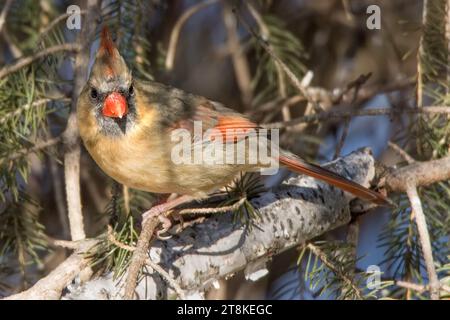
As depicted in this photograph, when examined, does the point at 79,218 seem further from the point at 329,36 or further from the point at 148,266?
the point at 329,36

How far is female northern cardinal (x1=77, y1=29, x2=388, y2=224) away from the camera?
2.96 m

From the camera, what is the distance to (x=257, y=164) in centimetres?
335

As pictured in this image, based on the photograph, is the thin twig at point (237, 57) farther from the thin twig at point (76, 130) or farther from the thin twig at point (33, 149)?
the thin twig at point (33, 149)

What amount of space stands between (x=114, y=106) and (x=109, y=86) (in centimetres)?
8

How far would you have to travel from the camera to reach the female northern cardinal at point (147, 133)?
2.96 metres

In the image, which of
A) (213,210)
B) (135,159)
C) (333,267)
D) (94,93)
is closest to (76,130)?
(94,93)

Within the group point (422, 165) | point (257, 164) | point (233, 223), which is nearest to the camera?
point (233, 223)

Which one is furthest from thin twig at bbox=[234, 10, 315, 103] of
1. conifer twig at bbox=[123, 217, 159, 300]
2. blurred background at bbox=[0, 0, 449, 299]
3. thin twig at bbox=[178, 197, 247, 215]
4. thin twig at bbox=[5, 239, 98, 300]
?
thin twig at bbox=[5, 239, 98, 300]

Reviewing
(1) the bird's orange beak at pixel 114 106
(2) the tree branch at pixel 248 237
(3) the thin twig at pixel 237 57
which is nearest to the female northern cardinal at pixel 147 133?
(1) the bird's orange beak at pixel 114 106

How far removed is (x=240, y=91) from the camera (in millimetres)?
4605

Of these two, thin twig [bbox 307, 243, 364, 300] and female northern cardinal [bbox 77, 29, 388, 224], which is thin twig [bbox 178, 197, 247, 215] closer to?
female northern cardinal [bbox 77, 29, 388, 224]

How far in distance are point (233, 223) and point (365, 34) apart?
210cm

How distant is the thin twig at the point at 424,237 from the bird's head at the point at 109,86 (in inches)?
48.6
